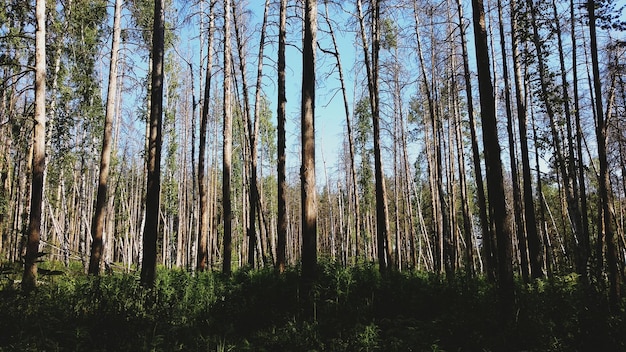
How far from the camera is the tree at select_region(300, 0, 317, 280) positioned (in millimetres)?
7340

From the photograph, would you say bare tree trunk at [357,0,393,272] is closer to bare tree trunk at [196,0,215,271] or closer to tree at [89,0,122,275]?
bare tree trunk at [196,0,215,271]

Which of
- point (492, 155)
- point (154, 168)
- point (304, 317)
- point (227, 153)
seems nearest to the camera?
point (304, 317)

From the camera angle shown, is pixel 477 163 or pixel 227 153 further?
pixel 227 153

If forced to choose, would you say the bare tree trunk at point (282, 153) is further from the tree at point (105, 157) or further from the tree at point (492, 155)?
the tree at point (492, 155)

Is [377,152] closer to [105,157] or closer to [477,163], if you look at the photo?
[477,163]

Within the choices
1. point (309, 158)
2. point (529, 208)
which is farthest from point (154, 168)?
point (529, 208)

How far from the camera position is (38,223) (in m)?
8.64

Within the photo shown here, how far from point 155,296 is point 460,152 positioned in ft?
41.7

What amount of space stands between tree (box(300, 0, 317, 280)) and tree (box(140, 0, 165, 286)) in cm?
324

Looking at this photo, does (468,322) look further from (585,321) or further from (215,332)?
(215,332)

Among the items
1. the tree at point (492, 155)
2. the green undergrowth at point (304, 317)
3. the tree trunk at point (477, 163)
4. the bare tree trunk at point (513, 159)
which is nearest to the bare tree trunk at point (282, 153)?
the green undergrowth at point (304, 317)

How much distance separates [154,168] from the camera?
8578 mm

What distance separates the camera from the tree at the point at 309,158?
7340mm

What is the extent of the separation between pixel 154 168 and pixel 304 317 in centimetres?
479
